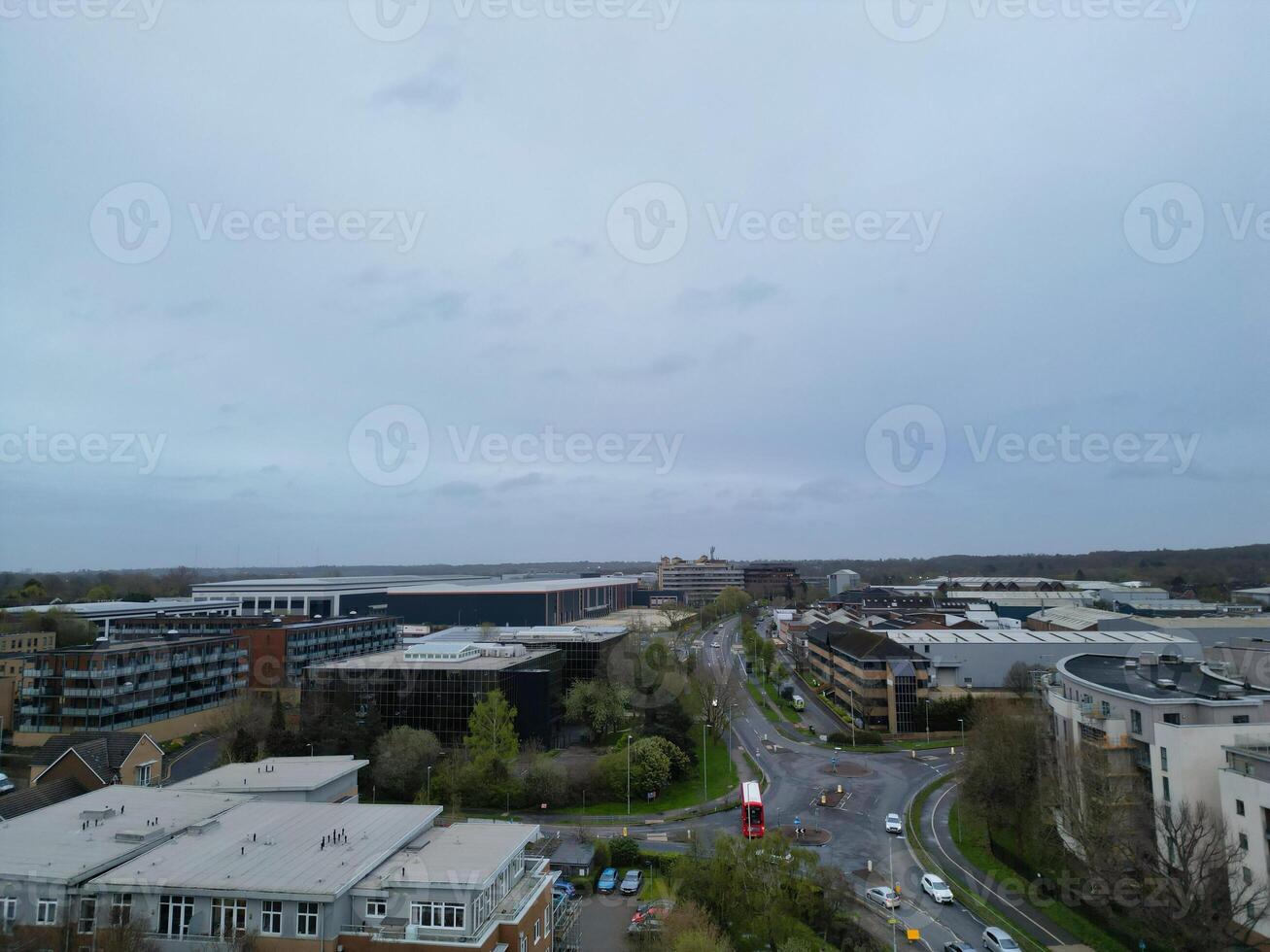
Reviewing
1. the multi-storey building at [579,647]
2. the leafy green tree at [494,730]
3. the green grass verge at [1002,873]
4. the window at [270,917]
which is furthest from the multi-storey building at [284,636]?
the green grass verge at [1002,873]

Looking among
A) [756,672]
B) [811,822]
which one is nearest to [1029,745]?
[811,822]

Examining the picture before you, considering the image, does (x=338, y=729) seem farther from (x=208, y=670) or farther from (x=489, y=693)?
(x=208, y=670)

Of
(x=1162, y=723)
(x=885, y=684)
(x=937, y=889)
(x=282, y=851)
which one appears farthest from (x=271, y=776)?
(x=885, y=684)

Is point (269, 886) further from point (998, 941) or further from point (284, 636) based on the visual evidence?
point (284, 636)

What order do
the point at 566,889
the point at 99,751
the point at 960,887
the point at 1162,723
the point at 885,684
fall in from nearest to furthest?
1. the point at 1162,723
2. the point at 566,889
3. the point at 960,887
4. the point at 99,751
5. the point at 885,684

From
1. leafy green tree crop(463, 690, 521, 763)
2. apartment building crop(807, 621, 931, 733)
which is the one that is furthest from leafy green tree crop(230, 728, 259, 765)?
apartment building crop(807, 621, 931, 733)
